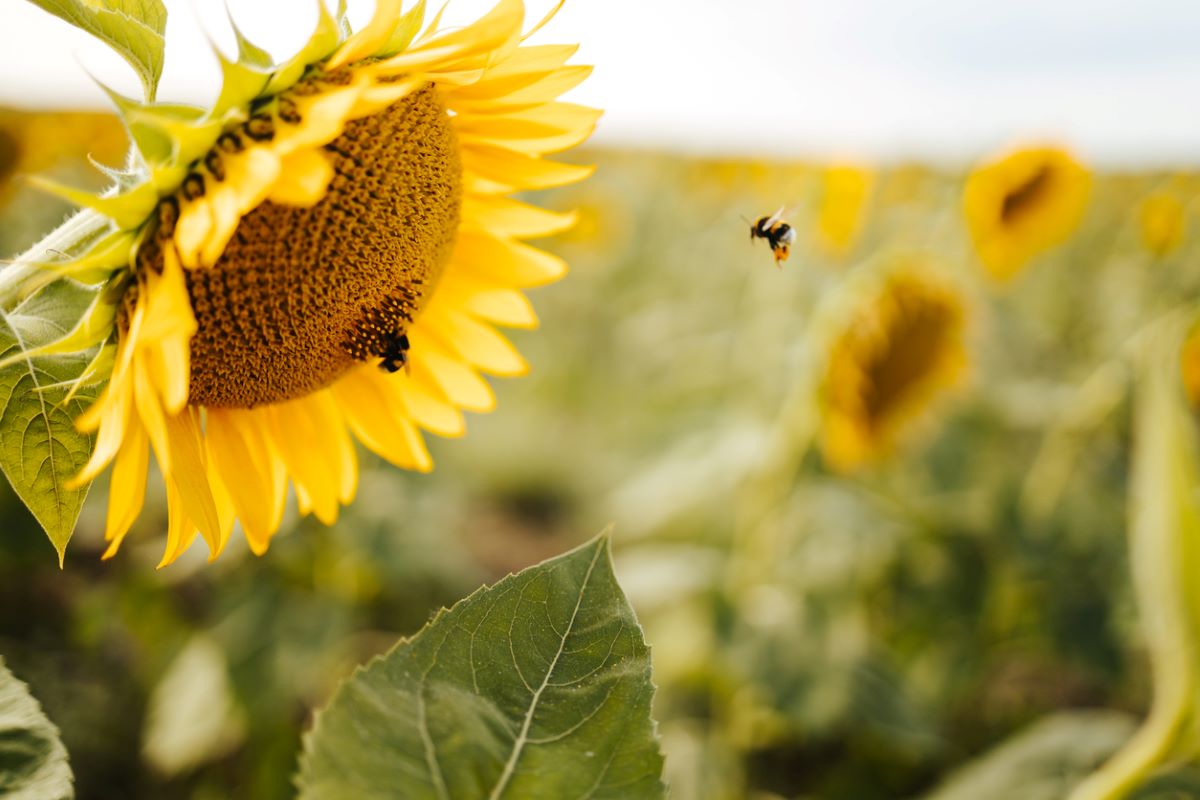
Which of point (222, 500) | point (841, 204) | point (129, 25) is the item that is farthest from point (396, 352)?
point (841, 204)

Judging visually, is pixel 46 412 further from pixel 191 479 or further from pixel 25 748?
pixel 25 748

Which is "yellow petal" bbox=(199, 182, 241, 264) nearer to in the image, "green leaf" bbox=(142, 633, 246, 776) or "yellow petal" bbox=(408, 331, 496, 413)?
"yellow petal" bbox=(408, 331, 496, 413)

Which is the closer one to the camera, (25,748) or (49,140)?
(25,748)

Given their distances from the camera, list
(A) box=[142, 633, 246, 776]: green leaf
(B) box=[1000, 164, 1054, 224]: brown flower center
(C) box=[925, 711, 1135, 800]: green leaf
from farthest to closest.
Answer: (B) box=[1000, 164, 1054, 224]: brown flower center → (A) box=[142, 633, 246, 776]: green leaf → (C) box=[925, 711, 1135, 800]: green leaf

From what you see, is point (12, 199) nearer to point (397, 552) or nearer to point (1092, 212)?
point (397, 552)

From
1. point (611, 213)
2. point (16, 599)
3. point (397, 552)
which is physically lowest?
point (16, 599)

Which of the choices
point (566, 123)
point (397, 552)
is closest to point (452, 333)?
point (566, 123)

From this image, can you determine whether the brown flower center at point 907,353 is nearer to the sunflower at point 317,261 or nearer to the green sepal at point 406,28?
the sunflower at point 317,261

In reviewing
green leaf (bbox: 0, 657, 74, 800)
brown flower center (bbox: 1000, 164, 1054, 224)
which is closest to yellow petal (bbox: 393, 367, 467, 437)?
green leaf (bbox: 0, 657, 74, 800)
